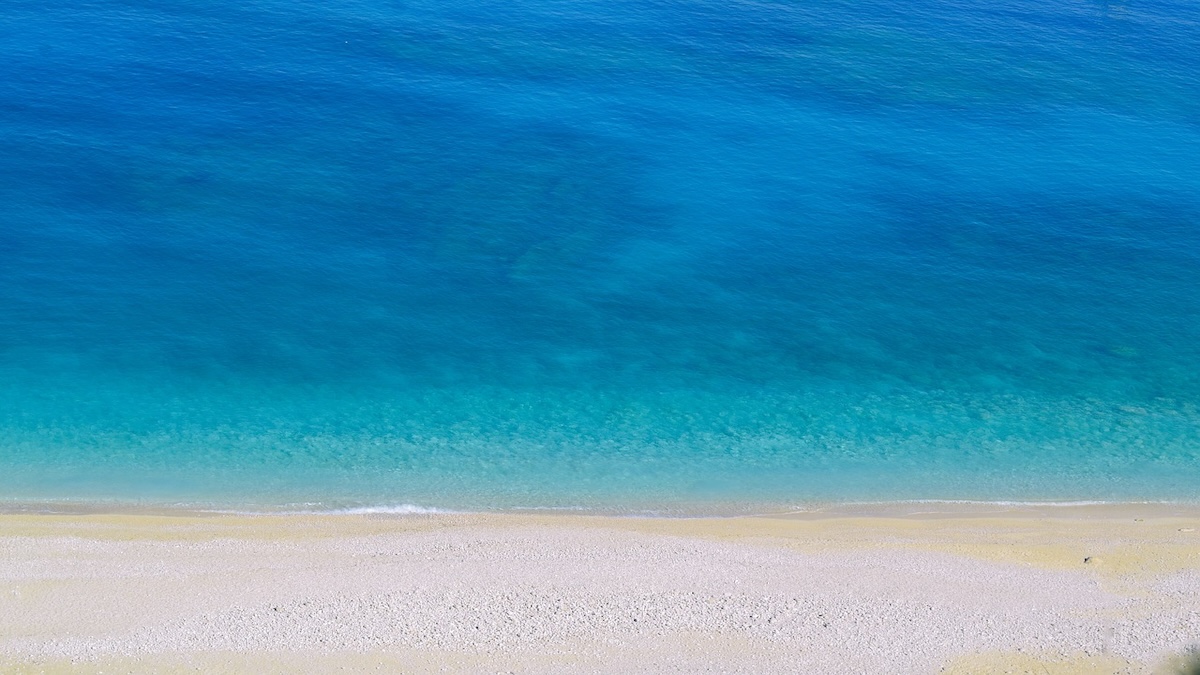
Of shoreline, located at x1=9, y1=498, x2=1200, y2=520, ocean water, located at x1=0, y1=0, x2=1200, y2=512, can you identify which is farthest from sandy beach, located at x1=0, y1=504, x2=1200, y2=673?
ocean water, located at x1=0, y1=0, x2=1200, y2=512

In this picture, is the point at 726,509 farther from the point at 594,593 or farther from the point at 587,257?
the point at 587,257

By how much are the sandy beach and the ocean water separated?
250 cm

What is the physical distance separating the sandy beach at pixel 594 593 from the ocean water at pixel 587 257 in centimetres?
250

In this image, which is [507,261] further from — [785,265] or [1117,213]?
[1117,213]

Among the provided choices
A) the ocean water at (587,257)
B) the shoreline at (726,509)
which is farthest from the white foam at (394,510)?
the ocean water at (587,257)

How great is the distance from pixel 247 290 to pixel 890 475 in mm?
31412

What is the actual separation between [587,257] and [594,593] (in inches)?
990

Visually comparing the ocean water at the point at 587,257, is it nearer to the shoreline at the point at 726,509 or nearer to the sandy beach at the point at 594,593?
the shoreline at the point at 726,509

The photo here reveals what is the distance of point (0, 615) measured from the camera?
35.3m

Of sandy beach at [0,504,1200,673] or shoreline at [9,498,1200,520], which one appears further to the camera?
shoreline at [9,498,1200,520]

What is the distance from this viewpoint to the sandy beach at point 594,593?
1369 inches

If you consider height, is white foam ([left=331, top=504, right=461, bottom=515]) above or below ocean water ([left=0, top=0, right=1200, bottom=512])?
below

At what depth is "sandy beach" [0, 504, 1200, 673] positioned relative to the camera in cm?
3478

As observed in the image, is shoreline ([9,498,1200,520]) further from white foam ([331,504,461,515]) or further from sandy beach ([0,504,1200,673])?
sandy beach ([0,504,1200,673])
